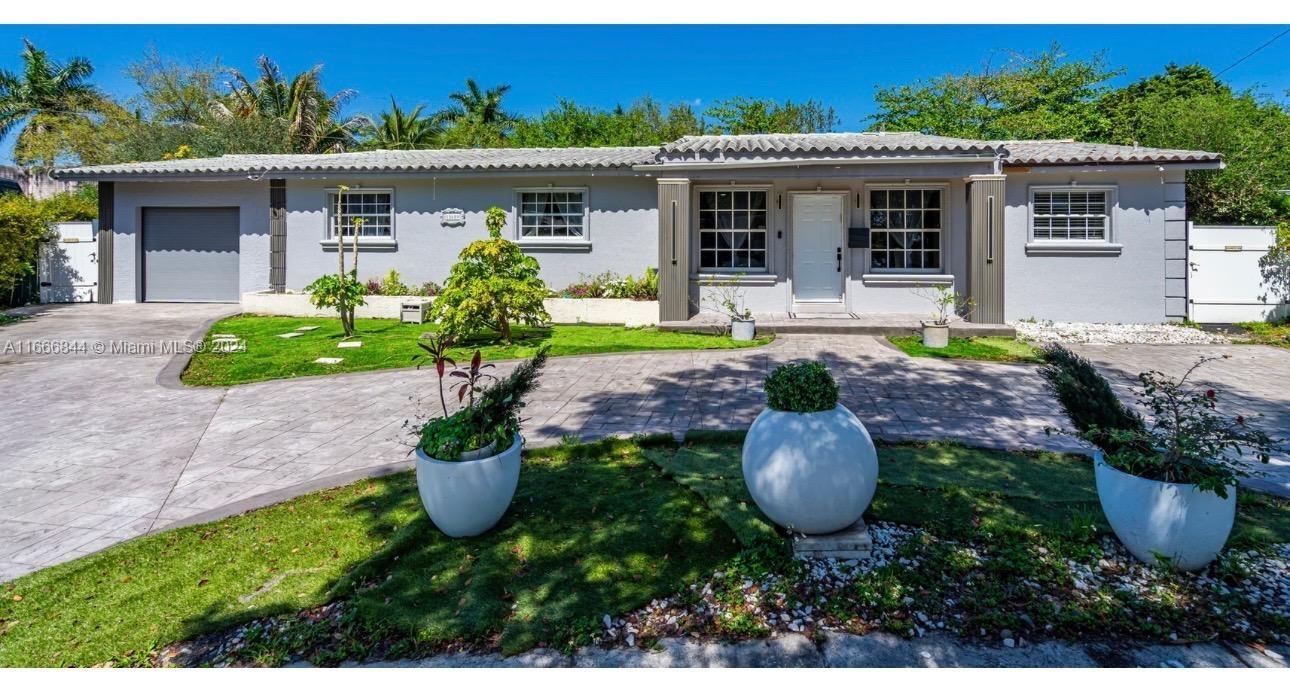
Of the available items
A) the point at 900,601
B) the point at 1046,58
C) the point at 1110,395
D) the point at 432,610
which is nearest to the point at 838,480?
the point at 900,601

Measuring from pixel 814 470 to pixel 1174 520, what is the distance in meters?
1.70

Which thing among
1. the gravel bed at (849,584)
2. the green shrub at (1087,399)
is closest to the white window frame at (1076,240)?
the green shrub at (1087,399)

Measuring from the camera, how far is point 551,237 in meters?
14.4

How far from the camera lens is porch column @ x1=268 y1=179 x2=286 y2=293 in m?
15.1

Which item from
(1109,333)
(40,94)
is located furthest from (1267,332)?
(40,94)

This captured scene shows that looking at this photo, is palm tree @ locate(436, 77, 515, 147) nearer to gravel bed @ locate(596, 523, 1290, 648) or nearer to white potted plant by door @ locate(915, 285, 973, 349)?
white potted plant by door @ locate(915, 285, 973, 349)

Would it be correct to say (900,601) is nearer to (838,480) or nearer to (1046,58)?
(838,480)

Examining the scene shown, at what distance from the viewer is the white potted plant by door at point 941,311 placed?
1040 cm

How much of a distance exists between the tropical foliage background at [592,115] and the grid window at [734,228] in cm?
1236

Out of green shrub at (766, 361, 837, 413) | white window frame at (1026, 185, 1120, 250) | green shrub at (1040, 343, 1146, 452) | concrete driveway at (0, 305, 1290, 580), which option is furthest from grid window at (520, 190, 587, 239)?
green shrub at (1040, 343, 1146, 452)

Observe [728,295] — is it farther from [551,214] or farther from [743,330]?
[551,214]

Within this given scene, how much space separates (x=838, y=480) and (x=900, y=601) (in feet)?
2.00

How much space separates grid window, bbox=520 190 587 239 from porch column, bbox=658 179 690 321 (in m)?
2.66

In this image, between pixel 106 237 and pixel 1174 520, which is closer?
pixel 1174 520
